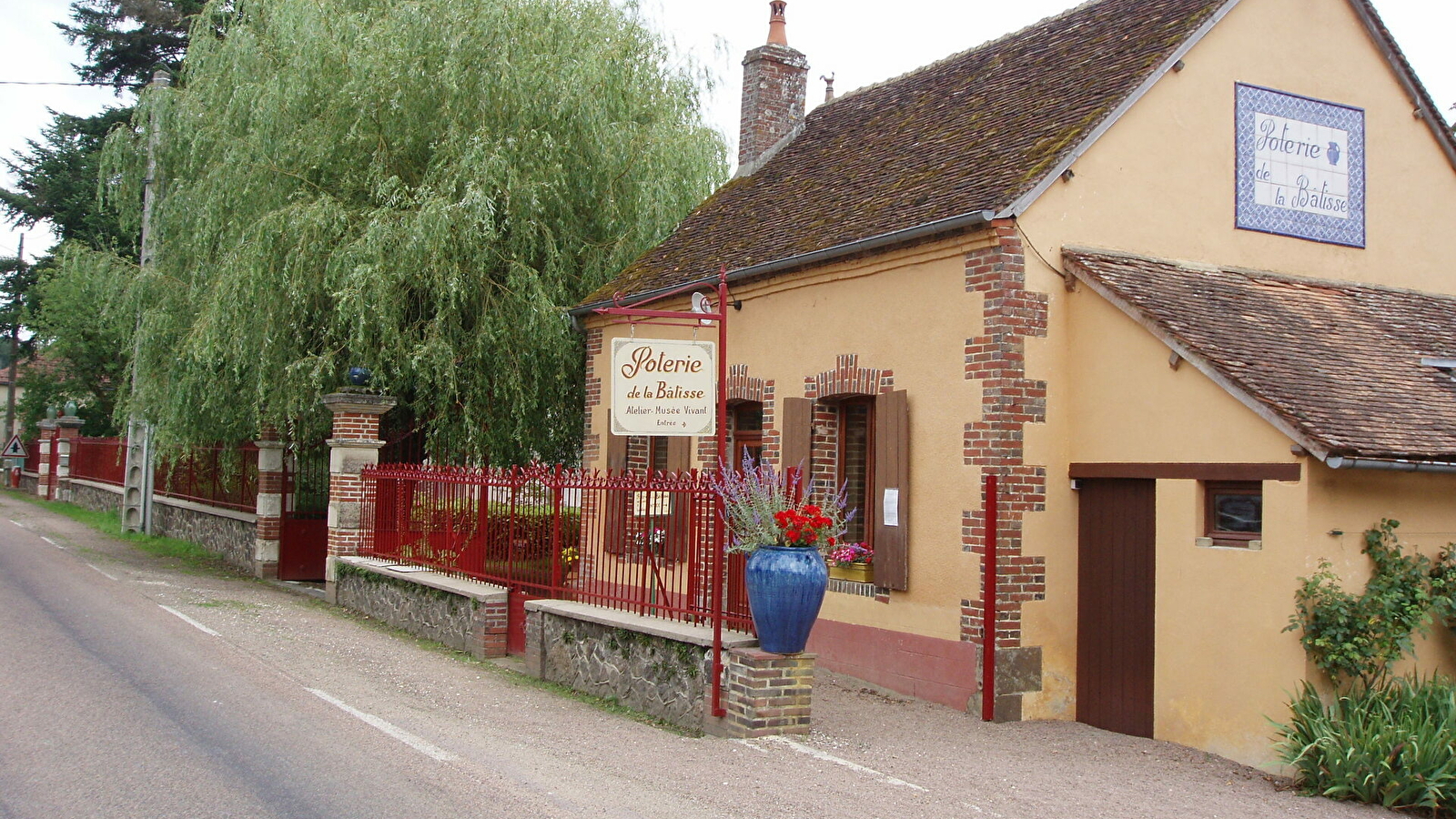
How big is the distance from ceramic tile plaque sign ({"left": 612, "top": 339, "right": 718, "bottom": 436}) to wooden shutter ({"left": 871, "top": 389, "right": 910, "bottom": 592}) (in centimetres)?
210

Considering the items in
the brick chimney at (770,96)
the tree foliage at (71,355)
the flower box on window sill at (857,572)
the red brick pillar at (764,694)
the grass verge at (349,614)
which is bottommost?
the grass verge at (349,614)

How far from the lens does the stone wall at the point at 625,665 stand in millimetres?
8438

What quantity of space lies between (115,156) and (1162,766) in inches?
646

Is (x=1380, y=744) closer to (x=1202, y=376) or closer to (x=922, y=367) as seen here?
(x=1202, y=376)

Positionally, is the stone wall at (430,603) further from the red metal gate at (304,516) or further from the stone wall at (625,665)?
the red metal gate at (304,516)

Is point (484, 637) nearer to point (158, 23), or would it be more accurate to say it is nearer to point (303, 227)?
point (303, 227)

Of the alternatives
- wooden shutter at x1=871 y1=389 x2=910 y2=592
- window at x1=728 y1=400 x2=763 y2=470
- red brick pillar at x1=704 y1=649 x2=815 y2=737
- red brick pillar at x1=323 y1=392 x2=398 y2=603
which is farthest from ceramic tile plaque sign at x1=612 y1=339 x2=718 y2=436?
red brick pillar at x1=323 y1=392 x2=398 y2=603

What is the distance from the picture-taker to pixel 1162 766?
318 inches

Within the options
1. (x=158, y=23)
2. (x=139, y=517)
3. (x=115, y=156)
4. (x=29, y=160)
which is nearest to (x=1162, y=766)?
(x=115, y=156)

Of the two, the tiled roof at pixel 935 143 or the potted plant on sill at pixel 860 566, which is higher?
the tiled roof at pixel 935 143

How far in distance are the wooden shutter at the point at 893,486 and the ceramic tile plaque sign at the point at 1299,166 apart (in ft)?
11.5

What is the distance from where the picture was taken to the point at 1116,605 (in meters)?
9.34

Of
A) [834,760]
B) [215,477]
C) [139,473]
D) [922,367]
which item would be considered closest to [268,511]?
[215,477]

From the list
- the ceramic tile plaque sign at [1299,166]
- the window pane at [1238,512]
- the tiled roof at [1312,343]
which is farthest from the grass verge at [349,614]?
the ceramic tile plaque sign at [1299,166]
